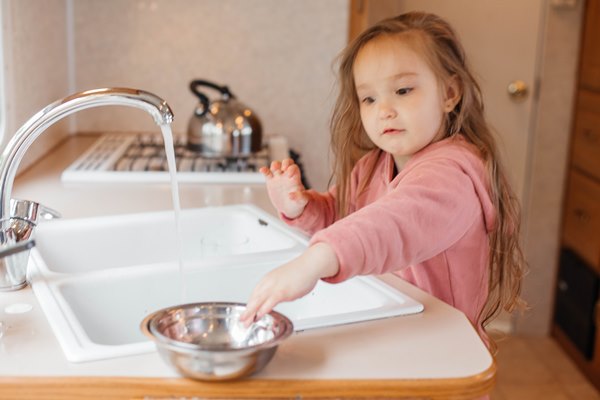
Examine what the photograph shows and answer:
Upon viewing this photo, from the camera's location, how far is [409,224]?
42.8 inches

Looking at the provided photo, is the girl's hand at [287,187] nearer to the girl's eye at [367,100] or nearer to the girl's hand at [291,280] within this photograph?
the girl's eye at [367,100]

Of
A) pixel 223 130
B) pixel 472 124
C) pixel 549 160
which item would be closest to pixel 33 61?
pixel 223 130

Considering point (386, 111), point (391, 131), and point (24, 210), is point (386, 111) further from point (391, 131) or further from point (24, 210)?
point (24, 210)

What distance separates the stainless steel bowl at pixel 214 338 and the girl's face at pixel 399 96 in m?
0.47

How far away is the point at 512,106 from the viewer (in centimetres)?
324

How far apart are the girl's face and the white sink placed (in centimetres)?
25

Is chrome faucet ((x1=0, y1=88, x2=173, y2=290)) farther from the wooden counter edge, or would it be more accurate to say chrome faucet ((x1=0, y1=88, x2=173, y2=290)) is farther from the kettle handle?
the kettle handle

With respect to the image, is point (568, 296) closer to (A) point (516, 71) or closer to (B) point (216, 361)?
(A) point (516, 71)

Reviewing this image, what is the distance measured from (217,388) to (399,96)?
2.06 ft

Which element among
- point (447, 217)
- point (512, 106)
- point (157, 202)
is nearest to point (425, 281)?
point (447, 217)

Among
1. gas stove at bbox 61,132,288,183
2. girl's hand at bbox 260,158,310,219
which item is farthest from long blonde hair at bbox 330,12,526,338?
gas stove at bbox 61,132,288,183

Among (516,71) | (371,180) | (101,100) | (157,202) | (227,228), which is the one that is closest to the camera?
(101,100)

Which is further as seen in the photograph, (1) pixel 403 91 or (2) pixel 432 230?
(1) pixel 403 91

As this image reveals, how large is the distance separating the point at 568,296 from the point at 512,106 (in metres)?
0.79
